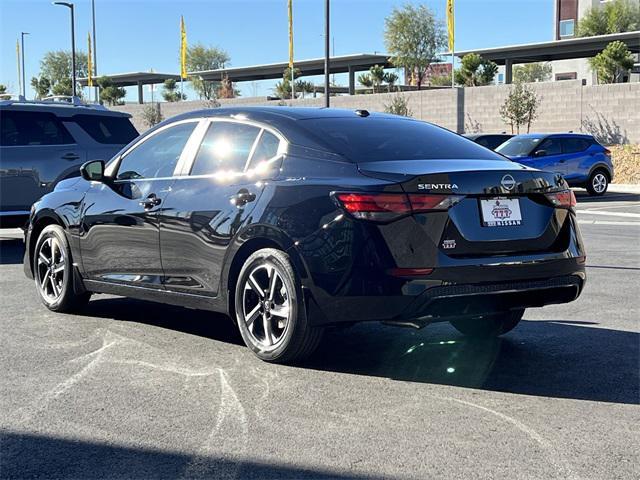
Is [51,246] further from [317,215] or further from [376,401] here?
[376,401]

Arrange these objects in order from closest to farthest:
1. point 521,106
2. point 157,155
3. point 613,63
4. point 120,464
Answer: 1. point 120,464
2. point 157,155
3. point 521,106
4. point 613,63

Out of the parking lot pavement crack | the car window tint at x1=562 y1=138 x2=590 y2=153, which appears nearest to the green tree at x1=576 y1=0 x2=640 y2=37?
the car window tint at x1=562 y1=138 x2=590 y2=153

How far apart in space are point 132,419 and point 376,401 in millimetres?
1266

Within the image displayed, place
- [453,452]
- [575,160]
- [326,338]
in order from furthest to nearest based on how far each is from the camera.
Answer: [575,160] → [326,338] → [453,452]

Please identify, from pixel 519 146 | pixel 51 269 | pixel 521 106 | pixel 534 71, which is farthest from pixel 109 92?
pixel 51 269

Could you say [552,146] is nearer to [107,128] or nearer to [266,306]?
[107,128]

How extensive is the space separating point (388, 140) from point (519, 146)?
17.6m

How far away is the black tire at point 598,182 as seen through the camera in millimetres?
23344

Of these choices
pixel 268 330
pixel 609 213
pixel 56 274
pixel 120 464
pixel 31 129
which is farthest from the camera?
pixel 609 213

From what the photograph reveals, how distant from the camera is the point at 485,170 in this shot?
5.14 meters

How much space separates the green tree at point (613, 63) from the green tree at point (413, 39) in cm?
2612

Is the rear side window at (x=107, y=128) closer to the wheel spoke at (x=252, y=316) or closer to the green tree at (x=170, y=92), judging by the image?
the wheel spoke at (x=252, y=316)

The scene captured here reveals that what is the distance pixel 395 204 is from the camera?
491cm

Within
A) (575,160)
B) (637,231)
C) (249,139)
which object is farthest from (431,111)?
(249,139)
